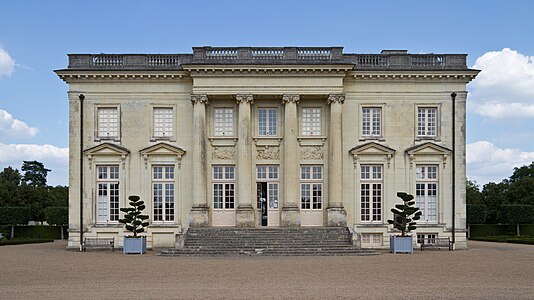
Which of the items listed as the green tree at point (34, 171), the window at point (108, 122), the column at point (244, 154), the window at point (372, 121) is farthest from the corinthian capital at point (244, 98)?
the green tree at point (34, 171)

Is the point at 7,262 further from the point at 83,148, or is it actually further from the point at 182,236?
the point at 83,148

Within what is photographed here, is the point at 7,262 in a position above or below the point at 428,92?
below

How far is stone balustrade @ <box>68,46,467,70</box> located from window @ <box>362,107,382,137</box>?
2.19 meters

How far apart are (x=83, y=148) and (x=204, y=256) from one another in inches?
397

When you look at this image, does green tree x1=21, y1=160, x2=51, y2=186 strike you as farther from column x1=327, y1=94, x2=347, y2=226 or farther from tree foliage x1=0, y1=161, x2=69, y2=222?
column x1=327, y1=94, x2=347, y2=226

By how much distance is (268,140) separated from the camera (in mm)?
34531

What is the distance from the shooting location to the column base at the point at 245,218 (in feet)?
109

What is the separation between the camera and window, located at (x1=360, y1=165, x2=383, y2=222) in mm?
34344

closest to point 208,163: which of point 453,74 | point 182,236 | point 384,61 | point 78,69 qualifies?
point 182,236

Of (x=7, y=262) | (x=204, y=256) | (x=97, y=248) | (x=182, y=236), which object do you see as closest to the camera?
(x=7, y=262)

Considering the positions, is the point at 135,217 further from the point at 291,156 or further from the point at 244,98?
the point at 291,156

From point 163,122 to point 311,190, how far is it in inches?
334

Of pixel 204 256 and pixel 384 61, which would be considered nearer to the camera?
pixel 204 256

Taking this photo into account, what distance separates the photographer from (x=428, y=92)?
3447 centimetres
